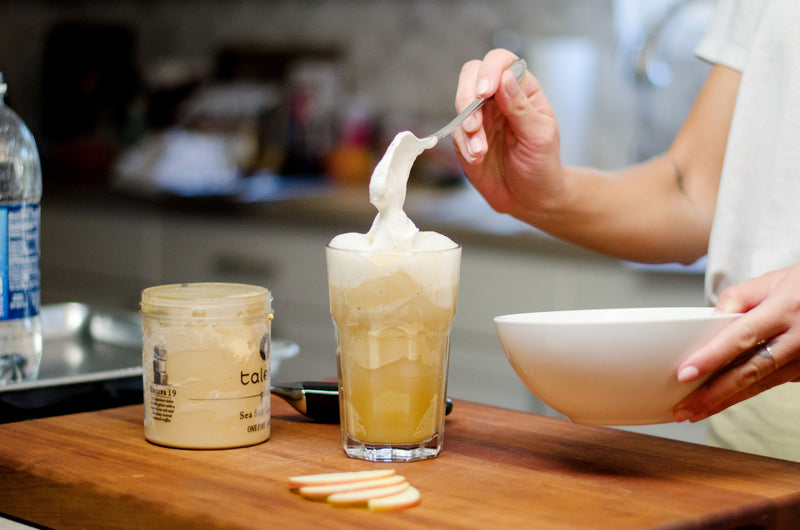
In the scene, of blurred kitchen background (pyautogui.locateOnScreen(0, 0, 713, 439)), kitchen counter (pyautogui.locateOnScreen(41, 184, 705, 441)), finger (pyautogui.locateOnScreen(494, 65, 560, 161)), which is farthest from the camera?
blurred kitchen background (pyautogui.locateOnScreen(0, 0, 713, 439))

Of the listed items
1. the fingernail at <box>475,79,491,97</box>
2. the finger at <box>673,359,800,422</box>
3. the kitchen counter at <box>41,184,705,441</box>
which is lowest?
the kitchen counter at <box>41,184,705,441</box>

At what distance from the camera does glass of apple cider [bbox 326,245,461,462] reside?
0.78 meters

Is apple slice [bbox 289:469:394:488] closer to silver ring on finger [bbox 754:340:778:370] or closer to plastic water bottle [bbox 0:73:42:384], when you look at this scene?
silver ring on finger [bbox 754:340:778:370]

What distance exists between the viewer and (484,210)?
256 centimetres

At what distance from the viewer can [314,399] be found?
92 cm

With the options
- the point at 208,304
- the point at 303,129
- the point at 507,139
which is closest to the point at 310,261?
the point at 303,129

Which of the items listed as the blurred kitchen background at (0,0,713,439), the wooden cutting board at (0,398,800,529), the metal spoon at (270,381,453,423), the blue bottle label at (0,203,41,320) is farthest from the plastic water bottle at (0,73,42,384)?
the blurred kitchen background at (0,0,713,439)

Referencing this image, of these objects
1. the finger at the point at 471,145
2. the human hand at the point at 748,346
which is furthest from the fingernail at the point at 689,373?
the finger at the point at 471,145

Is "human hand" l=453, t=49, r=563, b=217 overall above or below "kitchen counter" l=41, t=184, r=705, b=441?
above

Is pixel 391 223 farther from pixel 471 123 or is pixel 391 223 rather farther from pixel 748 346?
pixel 748 346

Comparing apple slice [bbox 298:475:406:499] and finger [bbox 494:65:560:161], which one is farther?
finger [bbox 494:65:560:161]

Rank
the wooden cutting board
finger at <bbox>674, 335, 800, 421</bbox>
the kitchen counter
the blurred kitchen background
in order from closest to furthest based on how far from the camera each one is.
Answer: the wooden cutting board, finger at <bbox>674, 335, 800, 421</bbox>, the kitchen counter, the blurred kitchen background

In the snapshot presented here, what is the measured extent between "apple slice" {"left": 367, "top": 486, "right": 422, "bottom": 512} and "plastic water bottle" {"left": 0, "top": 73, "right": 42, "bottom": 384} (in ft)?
1.51

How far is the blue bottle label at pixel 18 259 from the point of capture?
38.4 inches
